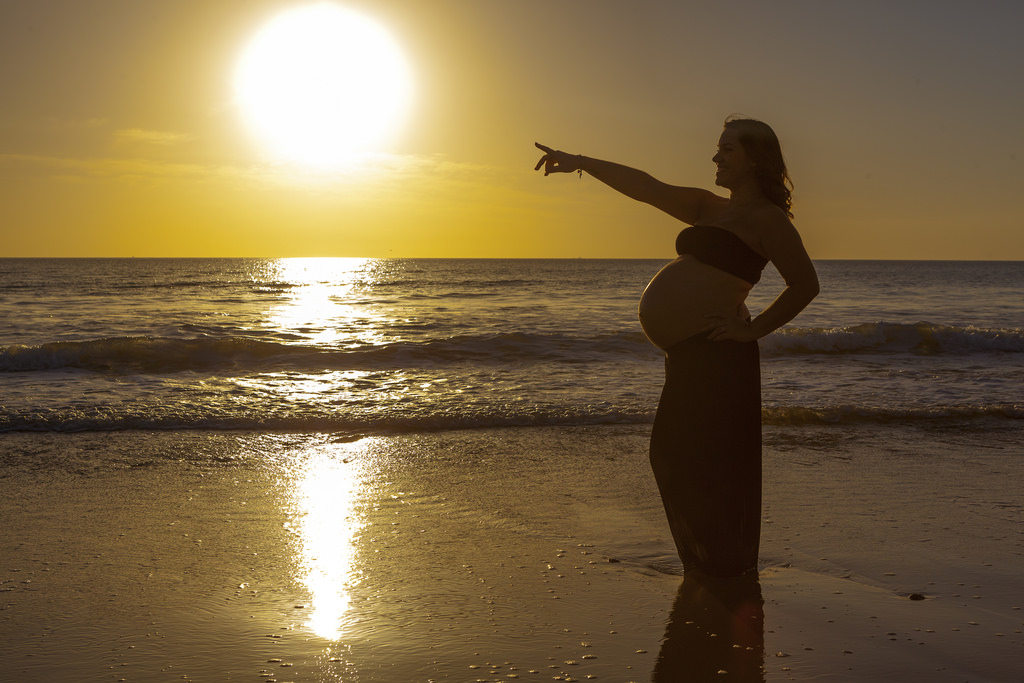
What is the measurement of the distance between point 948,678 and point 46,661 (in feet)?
9.82

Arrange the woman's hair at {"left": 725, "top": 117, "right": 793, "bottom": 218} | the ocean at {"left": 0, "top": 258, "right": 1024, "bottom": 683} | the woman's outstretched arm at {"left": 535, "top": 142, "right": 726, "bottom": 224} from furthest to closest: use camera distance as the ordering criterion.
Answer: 1. the woman's outstretched arm at {"left": 535, "top": 142, "right": 726, "bottom": 224}
2. the woman's hair at {"left": 725, "top": 117, "right": 793, "bottom": 218}
3. the ocean at {"left": 0, "top": 258, "right": 1024, "bottom": 683}

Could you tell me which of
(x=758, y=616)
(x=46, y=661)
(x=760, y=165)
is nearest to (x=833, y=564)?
(x=758, y=616)

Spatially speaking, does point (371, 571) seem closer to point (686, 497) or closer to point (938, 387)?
point (686, 497)

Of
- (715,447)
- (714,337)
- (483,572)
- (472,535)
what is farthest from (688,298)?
(472,535)

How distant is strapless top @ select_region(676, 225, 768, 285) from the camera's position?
3.13 m

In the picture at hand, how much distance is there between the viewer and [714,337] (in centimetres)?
320

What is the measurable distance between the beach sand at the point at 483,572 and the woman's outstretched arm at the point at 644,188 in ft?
5.25

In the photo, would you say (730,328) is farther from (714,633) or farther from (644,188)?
(714,633)

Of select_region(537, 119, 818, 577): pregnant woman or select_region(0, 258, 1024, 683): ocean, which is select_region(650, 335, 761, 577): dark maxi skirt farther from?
select_region(0, 258, 1024, 683): ocean

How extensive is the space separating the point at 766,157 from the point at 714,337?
0.72 meters

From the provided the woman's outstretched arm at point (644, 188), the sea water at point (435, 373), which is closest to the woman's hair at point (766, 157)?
the woman's outstretched arm at point (644, 188)

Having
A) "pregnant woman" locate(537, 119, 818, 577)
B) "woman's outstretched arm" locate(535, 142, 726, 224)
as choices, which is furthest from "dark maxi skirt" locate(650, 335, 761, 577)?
"woman's outstretched arm" locate(535, 142, 726, 224)

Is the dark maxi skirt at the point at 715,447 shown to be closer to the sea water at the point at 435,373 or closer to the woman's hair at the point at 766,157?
the woman's hair at the point at 766,157

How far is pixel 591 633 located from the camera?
9.68 ft
